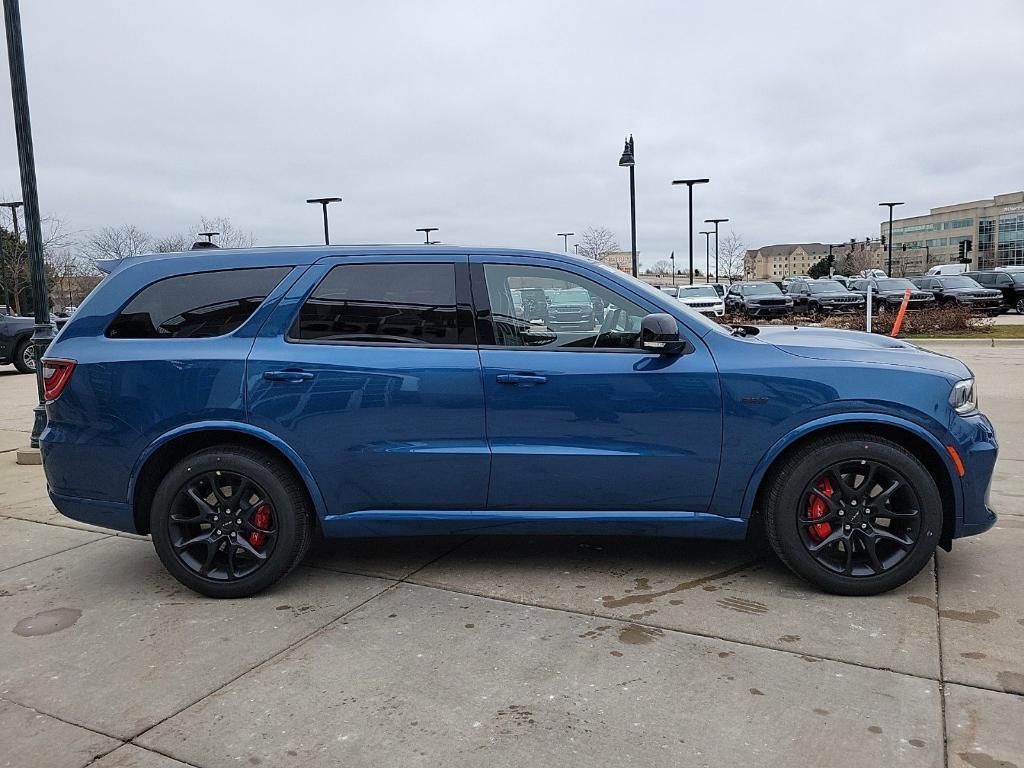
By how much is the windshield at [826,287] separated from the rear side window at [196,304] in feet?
97.9

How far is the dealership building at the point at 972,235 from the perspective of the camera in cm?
10200

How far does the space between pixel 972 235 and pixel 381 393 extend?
409 feet

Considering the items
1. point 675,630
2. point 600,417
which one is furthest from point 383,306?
point 675,630

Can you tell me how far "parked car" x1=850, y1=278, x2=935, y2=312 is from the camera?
2588 cm

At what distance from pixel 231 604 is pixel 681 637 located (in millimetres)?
2223

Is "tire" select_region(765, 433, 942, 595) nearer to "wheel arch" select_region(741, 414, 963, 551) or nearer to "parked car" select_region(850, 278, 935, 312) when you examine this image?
"wheel arch" select_region(741, 414, 963, 551)

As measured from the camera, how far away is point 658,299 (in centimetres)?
396

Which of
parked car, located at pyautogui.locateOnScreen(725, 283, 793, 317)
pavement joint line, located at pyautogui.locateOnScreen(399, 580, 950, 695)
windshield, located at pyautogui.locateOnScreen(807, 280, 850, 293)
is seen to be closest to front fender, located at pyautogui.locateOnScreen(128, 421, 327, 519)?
pavement joint line, located at pyautogui.locateOnScreen(399, 580, 950, 695)

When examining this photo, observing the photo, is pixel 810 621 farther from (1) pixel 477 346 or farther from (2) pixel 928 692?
(1) pixel 477 346

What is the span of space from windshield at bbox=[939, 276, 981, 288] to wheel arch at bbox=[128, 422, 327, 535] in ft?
97.7

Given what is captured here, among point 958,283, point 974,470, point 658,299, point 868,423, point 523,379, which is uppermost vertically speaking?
point 658,299

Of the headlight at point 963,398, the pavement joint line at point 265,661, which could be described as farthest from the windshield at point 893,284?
the pavement joint line at point 265,661

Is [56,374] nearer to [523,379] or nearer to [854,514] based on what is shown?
[523,379]

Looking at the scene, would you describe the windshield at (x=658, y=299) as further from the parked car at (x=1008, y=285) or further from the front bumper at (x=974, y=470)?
the parked car at (x=1008, y=285)
